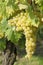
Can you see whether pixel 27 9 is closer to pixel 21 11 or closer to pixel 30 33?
pixel 21 11

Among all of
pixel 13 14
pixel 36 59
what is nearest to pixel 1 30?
pixel 13 14

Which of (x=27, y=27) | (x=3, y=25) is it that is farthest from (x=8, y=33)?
(x=27, y=27)

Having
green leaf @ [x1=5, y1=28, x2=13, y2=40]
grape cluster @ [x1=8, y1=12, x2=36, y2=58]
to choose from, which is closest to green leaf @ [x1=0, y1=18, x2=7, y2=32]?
green leaf @ [x1=5, y1=28, x2=13, y2=40]

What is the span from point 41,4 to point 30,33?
0.21 metres

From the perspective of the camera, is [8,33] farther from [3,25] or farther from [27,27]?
[27,27]

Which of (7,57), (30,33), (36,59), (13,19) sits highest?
(13,19)

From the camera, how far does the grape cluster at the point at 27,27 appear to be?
1403mm

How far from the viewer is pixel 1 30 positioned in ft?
5.60

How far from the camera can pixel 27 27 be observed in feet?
4.71

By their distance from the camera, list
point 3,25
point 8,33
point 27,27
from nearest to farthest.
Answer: point 27,27 → point 8,33 → point 3,25

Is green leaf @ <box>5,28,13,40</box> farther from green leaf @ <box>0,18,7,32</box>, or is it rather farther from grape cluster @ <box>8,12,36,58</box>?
grape cluster @ <box>8,12,36,58</box>

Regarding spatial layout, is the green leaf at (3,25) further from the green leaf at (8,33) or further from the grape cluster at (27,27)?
the grape cluster at (27,27)

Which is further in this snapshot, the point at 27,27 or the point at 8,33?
the point at 8,33

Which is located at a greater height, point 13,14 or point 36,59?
point 13,14
